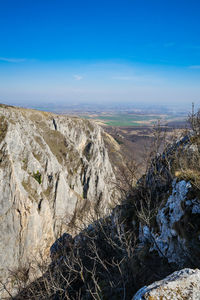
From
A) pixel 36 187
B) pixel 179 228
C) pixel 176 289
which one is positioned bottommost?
pixel 36 187

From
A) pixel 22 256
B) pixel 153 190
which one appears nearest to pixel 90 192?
pixel 22 256

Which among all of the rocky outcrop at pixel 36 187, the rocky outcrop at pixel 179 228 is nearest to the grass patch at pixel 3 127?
the rocky outcrop at pixel 36 187

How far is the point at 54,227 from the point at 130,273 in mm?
36395

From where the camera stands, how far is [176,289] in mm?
4535

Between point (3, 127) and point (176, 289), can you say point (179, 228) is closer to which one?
point (176, 289)

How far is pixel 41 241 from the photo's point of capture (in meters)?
34.4

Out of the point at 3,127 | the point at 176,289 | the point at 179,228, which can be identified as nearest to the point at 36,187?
the point at 3,127

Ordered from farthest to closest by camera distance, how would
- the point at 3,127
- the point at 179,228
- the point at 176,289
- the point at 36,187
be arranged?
the point at 3,127
the point at 36,187
the point at 179,228
the point at 176,289

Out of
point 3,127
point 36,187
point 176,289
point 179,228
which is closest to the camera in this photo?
point 176,289

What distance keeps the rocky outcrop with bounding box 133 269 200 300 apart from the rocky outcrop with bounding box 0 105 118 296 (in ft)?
32.5

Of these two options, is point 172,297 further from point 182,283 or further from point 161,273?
point 161,273

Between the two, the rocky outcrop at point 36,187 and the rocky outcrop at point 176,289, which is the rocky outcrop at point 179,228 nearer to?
the rocky outcrop at point 176,289

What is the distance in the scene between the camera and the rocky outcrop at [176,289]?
4.40 metres

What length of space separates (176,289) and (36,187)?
34618 millimetres
